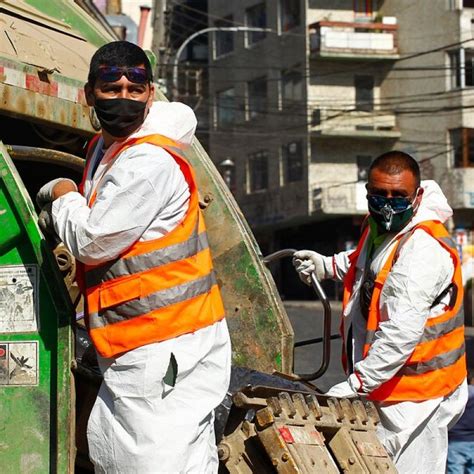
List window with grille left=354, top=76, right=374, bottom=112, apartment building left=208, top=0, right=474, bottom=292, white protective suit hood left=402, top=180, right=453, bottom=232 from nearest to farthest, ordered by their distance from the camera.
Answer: white protective suit hood left=402, top=180, right=453, bottom=232 → apartment building left=208, top=0, right=474, bottom=292 → window with grille left=354, top=76, right=374, bottom=112

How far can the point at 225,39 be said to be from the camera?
4509 cm

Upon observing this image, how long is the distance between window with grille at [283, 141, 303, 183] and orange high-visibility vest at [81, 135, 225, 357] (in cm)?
3714

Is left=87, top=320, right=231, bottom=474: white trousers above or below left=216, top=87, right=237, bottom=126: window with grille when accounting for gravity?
below

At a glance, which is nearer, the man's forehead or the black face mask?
the black face mask

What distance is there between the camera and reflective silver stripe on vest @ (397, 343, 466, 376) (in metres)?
4.45

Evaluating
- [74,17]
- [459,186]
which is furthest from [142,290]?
[459,186]

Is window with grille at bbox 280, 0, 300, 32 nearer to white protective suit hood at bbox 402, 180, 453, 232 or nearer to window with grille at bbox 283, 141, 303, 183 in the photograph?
window with grille at bbox 283, 141, 303, 183

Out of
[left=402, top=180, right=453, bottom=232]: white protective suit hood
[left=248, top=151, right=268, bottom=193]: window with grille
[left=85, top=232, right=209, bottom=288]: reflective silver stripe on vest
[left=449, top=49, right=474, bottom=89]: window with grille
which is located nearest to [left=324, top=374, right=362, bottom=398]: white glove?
[left=402, top=180, right=453, bottom=232]: white protective suit hood

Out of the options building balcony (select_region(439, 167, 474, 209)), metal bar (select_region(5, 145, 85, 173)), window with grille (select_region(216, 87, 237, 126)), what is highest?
window with grille (select_region(216, 87, 237, 126))

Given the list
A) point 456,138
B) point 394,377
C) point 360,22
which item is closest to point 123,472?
point 394,377

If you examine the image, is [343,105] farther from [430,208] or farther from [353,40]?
[430,208]

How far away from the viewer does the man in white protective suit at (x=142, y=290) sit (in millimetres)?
3367

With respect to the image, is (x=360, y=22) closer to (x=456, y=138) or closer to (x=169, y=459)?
(x=456, y=138)

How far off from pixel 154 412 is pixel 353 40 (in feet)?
125
